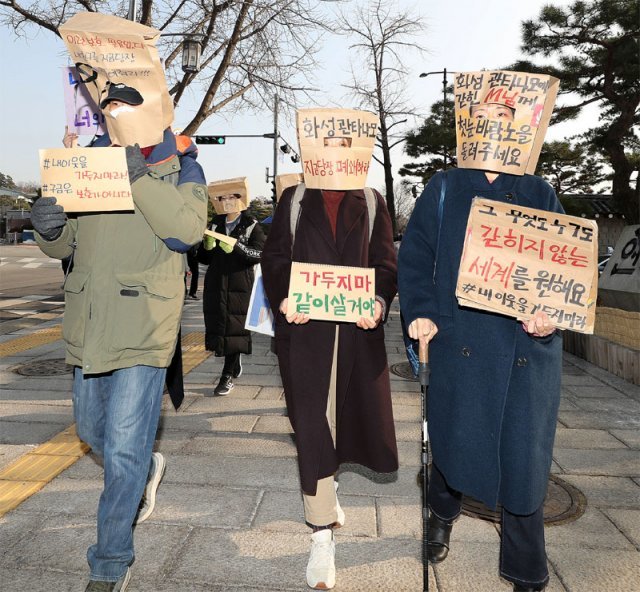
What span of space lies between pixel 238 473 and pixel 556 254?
2479mm

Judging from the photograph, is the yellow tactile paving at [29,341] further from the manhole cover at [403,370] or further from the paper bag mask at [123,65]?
the paper bag mask at [123,65]

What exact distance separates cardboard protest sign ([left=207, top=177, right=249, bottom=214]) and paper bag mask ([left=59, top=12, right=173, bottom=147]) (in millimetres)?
3271

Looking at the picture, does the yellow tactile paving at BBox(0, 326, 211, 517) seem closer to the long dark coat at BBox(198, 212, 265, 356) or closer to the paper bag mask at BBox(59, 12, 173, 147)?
the long dark coat at BBox(198, 212, 265, 356)

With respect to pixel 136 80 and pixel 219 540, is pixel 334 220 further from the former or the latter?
pixel 219 540

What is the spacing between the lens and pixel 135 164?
8.01 ft

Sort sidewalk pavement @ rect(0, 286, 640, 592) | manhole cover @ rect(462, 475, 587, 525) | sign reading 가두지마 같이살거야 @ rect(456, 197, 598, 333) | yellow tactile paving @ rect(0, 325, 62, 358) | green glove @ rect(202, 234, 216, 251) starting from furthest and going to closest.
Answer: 1. yellow tactile paving @ rect(0, 325, 62, 358)
2. green glove @ rect(202, 234, 216, 251)
3. manhole cover @ rect(462, 475, 587, 525)
4. sidewalk pavement @ rect(0, 286, 640, 592)
5. sign reading 가두지마 같이살거야 @ rect(456, 197, 598, 333)

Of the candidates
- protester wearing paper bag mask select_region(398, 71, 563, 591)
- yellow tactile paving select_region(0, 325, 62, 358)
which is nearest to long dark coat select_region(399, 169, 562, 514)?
protester wearing paper bag mask select_region(398, 71, 563, 591)

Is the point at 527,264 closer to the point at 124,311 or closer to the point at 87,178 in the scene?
the point at 124,311

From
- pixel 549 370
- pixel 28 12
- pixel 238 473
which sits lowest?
pixel 238 473

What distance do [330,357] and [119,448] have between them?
971mm

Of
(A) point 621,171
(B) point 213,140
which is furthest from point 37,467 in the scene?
(B) point 213,140

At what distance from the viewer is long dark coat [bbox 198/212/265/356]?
235 inches

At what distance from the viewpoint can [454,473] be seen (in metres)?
2.66

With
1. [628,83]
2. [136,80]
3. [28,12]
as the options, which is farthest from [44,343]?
[628,83]
